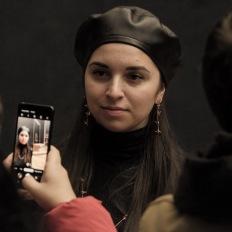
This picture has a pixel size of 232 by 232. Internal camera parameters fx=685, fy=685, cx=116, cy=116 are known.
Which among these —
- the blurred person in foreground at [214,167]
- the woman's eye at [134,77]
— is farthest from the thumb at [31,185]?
the woman's eye at [134,77]

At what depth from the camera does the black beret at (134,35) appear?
5.01 ft

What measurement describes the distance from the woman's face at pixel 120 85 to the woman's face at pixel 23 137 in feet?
0.94

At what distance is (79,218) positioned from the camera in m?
0.95

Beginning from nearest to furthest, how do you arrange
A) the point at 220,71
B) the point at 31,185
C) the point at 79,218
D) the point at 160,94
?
the point at 220,71
the point at 79,218
the point at 31,185
the point at 160,94

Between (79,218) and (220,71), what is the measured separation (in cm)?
31

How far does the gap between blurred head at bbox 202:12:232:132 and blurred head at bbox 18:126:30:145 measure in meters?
0.54

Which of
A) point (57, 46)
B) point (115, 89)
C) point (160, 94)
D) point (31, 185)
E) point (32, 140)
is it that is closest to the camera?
point (31, 185)

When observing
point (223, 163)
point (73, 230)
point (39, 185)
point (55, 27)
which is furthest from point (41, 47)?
point (223, 163)

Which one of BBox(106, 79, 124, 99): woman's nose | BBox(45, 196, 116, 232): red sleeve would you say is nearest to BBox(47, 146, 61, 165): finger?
BBox(45, 196, 116, 232): red sleeve

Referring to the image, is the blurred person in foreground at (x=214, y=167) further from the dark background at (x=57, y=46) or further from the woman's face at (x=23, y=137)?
the dark background at (x=57, y=46)

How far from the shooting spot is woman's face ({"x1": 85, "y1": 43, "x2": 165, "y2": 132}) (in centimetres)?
150

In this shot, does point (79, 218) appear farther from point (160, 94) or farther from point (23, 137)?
point (160, 94)

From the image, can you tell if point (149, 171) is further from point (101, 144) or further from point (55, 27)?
point (55, 27)

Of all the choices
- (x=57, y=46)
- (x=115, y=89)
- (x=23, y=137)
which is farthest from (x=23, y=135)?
(x=57, y=46)
